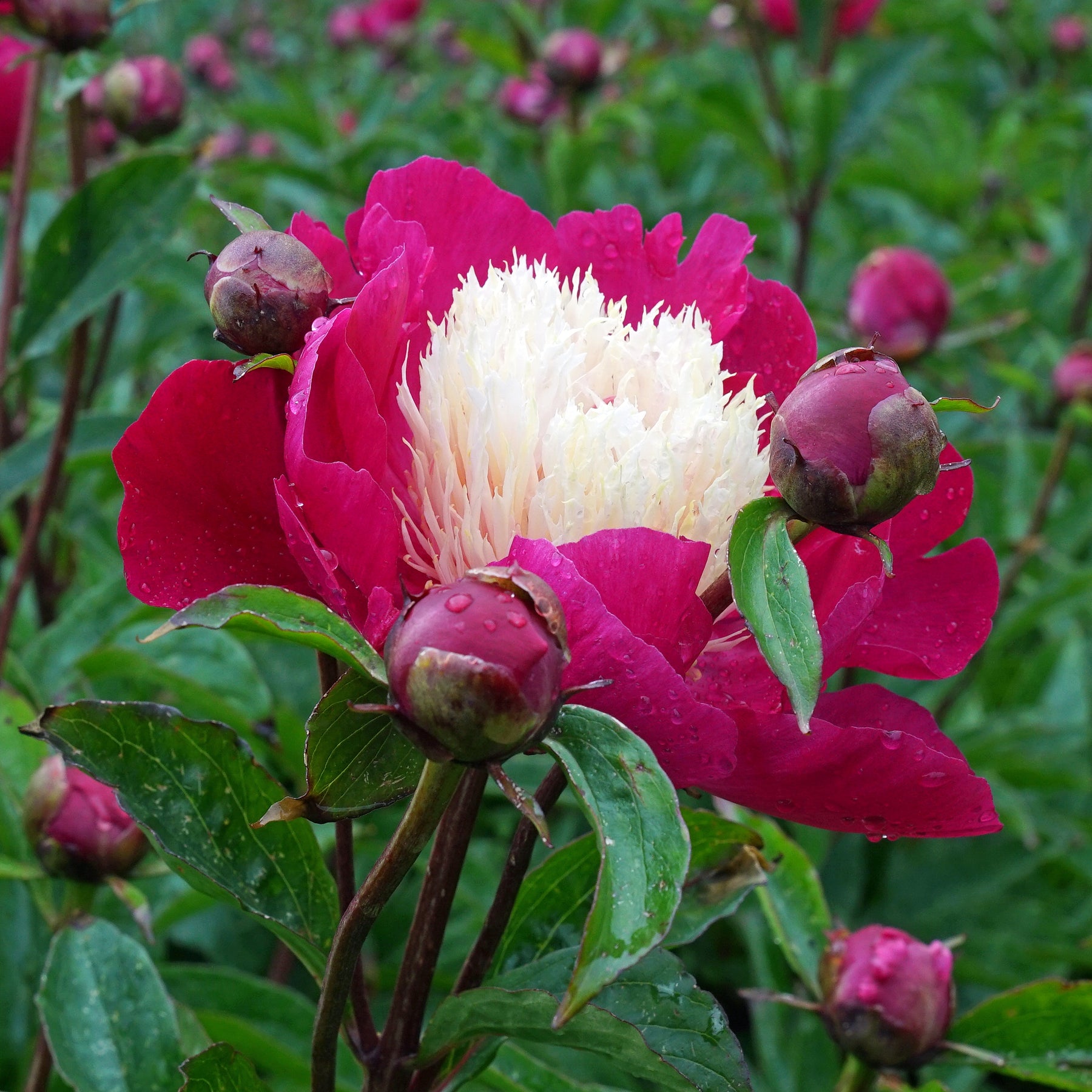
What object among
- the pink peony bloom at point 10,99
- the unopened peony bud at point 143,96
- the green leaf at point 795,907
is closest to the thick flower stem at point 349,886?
the green leaf at point 795,907

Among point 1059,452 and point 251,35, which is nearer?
point 1059,452

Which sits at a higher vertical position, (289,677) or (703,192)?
(703,192)

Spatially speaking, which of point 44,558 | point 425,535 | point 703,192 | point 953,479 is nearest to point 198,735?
point 425,535

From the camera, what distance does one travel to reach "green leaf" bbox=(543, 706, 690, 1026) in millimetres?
439

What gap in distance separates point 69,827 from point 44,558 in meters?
0.87

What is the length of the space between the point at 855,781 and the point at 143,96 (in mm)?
1389

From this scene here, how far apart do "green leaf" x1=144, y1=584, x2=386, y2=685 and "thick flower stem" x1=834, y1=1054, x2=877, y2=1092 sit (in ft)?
2.09

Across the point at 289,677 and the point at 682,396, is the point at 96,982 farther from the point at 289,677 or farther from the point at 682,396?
the point at 289,677

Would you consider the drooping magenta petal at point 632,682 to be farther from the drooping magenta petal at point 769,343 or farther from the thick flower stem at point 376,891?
the drooping magenta petal at point 769,343

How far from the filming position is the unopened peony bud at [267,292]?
0.58m

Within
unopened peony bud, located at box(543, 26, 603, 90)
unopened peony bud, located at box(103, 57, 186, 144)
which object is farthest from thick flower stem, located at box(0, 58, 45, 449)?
unopened peony bud, located at box(543, 26, 603, 90)

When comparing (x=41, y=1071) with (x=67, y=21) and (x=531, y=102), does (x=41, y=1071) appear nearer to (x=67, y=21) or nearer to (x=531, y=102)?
(x=67, y=21)

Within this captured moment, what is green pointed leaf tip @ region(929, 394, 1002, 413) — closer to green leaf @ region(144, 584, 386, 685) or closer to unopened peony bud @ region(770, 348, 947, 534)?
unopened peony bud @ region(770, 348, 947, 534)

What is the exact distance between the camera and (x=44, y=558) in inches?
63.5
